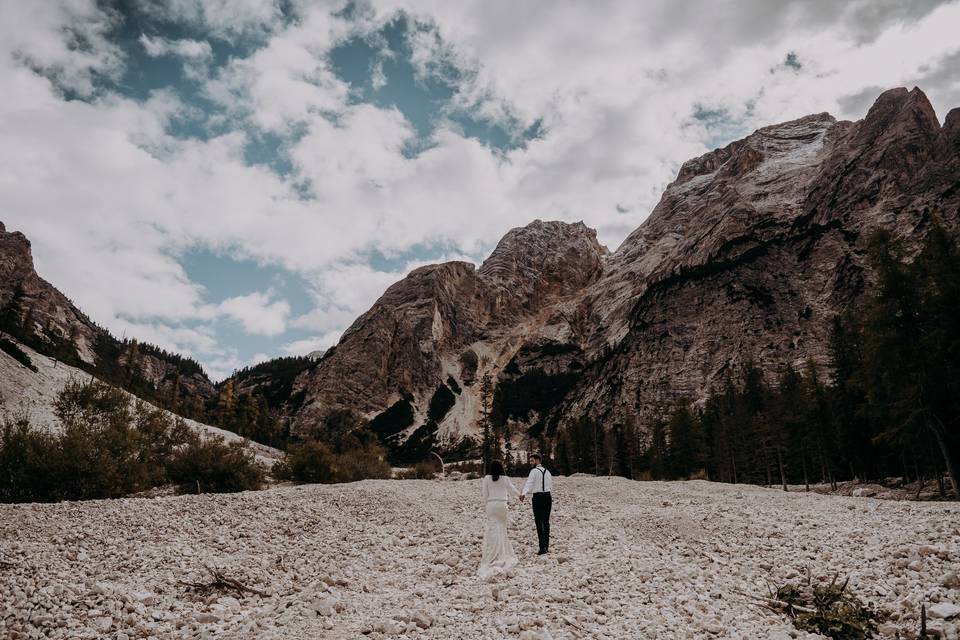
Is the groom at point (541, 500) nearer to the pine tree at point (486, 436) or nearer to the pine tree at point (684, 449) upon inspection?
the pine tree at point (486, 436)

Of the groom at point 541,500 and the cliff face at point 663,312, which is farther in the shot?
the cliff face at point 663,312

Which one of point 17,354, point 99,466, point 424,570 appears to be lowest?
point 424,570

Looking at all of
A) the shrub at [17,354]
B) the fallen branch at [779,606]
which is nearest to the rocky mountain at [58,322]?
the shrub at [17,354]

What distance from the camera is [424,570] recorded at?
10180mm

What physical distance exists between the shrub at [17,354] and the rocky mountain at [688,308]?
87.7 meters

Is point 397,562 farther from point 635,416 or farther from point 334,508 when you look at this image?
point 635,416

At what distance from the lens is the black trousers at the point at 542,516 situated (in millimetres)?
11281

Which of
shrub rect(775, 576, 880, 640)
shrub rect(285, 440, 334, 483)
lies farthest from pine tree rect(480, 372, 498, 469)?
shrub rect(775, 576, 880, 640)

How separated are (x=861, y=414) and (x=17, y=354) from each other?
86688mm

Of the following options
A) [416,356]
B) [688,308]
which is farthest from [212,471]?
[416,356]

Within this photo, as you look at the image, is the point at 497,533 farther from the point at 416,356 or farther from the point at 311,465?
the point at 416,356

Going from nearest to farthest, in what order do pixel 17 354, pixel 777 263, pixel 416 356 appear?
pixel 17 354
pixel 777 263
pixel 416 356

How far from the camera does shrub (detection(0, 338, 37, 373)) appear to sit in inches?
2382

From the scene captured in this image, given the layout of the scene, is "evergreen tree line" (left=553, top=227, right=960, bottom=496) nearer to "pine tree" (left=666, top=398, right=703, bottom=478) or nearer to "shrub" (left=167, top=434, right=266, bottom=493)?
"pine tree" (left=666, top=398, right=703, bottom=478)
